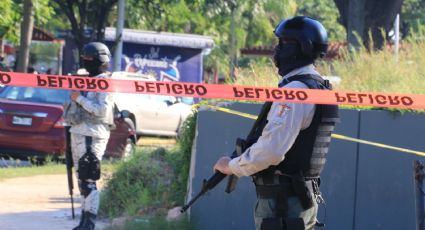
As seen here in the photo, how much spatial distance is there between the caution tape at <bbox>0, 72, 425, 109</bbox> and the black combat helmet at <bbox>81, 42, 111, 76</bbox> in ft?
9.70

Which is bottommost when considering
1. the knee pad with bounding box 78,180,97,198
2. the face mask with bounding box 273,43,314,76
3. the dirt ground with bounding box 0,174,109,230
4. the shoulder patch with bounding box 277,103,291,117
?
the dirt ground with bounding box 0,174,109,230

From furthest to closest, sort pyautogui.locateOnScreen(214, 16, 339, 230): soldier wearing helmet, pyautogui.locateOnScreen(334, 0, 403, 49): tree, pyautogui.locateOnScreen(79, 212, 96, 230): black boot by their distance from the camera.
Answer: pyautogui.locateOnScreen(334, 0, 403, 49): tree
pyautogui.locateOnScreen(79, 212, 96, 230): black boot
pyautogui.locateOnScreen(214, 16, 339, 230): soldier wearing helmet

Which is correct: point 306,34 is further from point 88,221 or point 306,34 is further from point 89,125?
point 88,221

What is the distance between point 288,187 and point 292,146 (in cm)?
22

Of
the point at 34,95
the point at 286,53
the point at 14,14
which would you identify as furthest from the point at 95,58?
the point at 14,14

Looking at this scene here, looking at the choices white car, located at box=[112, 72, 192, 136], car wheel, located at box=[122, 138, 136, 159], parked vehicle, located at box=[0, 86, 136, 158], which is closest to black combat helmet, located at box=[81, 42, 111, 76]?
car wheel, located at box=[122, 138, 136, 159]

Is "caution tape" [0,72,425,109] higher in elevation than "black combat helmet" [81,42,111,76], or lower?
lower

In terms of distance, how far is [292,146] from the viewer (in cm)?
448

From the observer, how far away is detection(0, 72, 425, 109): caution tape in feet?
15.6

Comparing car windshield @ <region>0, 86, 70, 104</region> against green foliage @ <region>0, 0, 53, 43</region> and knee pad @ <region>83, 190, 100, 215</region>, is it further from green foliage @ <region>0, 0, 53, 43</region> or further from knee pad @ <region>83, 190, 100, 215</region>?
knee pad @ <region>83, 190, 100, 215</region>

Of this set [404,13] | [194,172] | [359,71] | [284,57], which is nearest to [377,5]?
[359,71]

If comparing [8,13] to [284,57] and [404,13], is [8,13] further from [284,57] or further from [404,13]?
[404,13]

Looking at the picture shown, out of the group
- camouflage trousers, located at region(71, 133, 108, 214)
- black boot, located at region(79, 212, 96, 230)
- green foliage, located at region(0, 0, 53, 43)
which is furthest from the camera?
green foliage, located at region(0, 0, 53, 43)

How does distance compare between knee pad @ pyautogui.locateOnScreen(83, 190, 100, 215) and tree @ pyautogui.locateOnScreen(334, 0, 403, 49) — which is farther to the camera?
tree @ pyautogui.locateOnScreen(334, 0, 403, 49)
